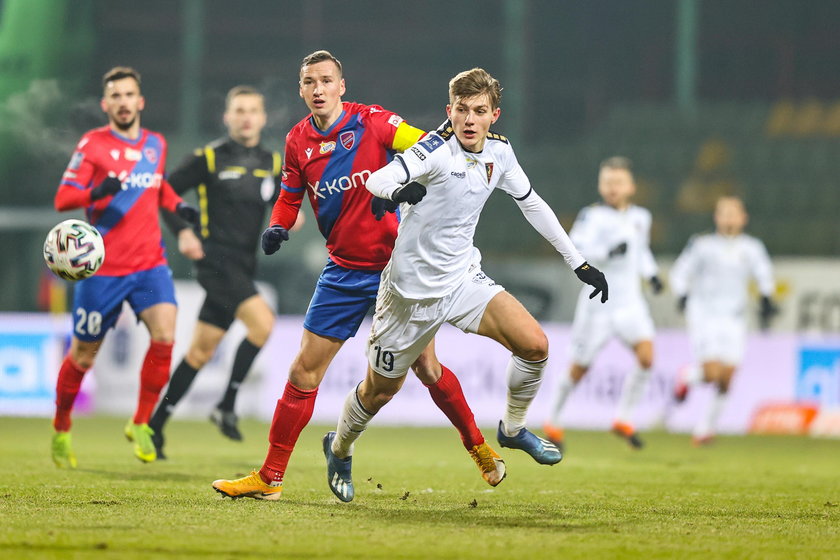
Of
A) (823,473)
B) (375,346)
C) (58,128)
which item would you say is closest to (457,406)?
(375,346)

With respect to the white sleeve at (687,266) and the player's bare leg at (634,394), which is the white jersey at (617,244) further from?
the white sleeve at (687,266)

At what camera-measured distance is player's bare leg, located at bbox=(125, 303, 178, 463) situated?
306 inches

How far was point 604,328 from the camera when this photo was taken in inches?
413

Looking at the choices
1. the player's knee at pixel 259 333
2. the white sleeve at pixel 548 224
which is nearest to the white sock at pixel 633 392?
the player's knee at pixel 259 333

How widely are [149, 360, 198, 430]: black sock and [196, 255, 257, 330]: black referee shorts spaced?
0.39 metres

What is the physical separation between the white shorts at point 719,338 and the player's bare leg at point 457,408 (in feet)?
20.4

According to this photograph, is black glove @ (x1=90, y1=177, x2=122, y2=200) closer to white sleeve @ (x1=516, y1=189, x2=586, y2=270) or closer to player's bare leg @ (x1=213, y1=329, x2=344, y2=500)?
player's bare leg @ (x1=213, y1=329, x2=344, y2=500)

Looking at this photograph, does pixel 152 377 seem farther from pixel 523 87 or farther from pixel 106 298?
pixel 523 87

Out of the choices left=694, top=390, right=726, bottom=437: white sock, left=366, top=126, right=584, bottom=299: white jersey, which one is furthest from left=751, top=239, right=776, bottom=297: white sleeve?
left=366, top=126, right=584, bottom=299: white jersey

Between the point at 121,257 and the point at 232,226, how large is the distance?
133 centimetres

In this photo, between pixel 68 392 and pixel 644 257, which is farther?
pixel 644 257

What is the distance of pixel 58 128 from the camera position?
1664 centimetres

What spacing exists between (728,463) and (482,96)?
4.77 metres

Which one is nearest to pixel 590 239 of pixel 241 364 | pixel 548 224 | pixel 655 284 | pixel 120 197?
pixel 655 284
